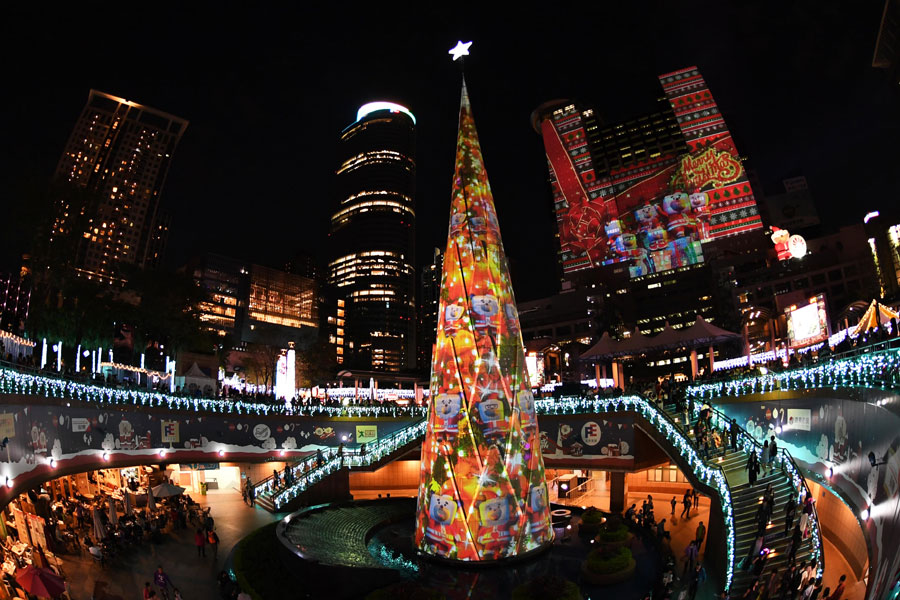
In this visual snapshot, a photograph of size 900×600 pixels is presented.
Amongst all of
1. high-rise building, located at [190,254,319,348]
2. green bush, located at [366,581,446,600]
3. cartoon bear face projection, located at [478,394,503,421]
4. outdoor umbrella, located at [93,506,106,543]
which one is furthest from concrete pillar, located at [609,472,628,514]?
high-rise building, located at [190,254,319,348]

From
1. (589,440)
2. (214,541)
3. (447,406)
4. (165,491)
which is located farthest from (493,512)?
(165,491)

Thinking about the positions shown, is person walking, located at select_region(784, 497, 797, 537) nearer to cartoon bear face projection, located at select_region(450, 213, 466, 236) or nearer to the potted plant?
the potted plant

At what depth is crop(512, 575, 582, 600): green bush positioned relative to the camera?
1075 centimetres

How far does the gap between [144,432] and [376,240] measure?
13890cm

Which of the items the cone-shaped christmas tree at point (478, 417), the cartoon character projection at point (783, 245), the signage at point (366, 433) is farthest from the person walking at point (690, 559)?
the cartoon character projection at point (783, 245)

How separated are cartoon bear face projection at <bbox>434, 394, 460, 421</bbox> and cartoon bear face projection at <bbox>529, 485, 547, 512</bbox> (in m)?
2.82

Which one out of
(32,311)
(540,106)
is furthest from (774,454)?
(540,106)

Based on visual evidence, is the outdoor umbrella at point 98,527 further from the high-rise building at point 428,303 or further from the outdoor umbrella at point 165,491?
the high-rise building at point 428,303

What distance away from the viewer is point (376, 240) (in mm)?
159250

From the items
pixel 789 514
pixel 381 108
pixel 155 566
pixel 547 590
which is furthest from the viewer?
pixel 381 108

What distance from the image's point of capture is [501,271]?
14500 mm

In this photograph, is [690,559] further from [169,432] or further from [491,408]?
[169,432]

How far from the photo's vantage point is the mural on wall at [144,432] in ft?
45.0

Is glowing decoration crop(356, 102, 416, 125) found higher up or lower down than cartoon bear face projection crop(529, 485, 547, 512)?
higher up
